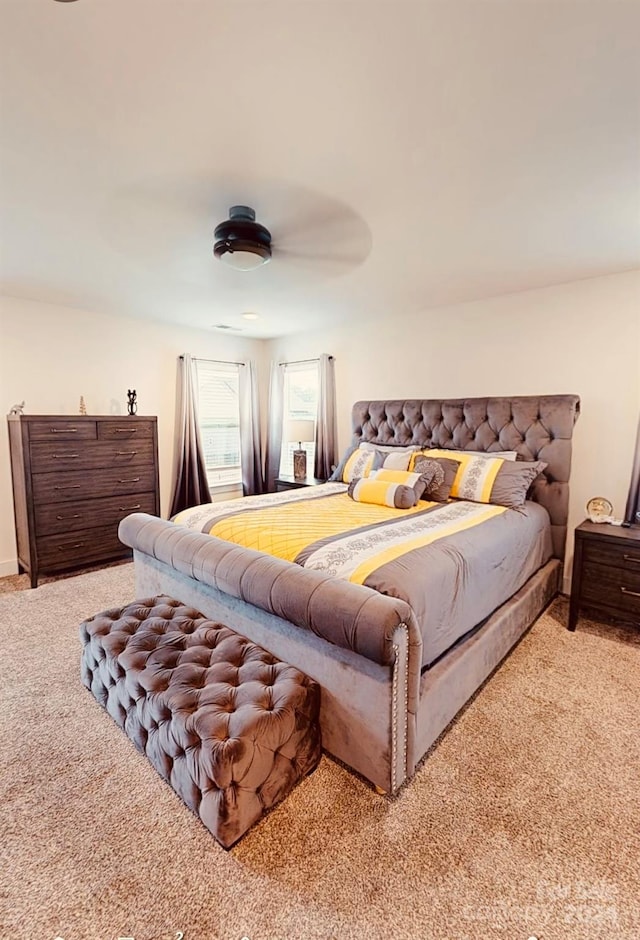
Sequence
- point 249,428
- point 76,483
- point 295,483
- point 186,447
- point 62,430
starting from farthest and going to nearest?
point 249,428 → point 186,447 → point 295,483 → point 76,483 → point 62,430

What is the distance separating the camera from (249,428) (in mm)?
5332

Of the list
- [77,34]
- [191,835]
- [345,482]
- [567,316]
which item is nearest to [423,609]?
[191,835]

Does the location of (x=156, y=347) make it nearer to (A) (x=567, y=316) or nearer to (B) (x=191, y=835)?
(A) (x=567, y=316)

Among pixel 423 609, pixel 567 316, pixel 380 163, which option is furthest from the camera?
pixel 567 316

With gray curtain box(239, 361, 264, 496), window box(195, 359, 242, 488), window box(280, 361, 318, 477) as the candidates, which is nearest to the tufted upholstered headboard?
window box(280, 361, 318, 477)

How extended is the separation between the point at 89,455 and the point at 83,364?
97 cm

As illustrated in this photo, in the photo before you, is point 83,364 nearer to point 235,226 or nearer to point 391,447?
point 235,226

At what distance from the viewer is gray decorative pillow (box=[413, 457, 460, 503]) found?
3119 mm

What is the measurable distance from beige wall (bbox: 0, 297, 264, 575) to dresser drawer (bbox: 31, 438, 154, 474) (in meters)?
0.54

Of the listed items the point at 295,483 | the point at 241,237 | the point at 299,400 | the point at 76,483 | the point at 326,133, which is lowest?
the point at 295,483

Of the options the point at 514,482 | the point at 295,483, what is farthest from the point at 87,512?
the point at 514,482

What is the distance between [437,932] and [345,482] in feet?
9.73

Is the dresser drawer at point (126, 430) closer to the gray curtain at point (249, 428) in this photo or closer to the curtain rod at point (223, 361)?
the curtain rod at point (223, 361)

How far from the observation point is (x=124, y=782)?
1633 mm
